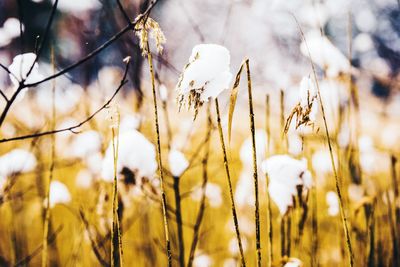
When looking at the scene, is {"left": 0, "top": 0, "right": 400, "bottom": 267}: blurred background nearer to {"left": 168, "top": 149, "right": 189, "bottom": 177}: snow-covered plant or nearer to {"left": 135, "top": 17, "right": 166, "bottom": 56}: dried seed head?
{"left": 168, "top": 149, "right": 189, "bottom": 177}: snow-covered plant

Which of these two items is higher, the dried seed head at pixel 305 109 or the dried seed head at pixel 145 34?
the dried seed head at pixel 145 34

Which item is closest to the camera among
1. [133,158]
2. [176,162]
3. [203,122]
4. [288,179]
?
[288,179]

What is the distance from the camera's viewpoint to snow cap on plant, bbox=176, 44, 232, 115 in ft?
1.95

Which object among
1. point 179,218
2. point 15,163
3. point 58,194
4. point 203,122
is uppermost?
point 203,122

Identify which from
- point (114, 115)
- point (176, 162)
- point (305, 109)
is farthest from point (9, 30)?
point (305, 109)

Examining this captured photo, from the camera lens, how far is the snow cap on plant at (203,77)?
0.59 meters

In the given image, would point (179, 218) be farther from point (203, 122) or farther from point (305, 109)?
point (305, 109)

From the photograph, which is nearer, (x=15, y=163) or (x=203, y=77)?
(x=203, y=77)

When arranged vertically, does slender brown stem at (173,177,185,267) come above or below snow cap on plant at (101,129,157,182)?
below

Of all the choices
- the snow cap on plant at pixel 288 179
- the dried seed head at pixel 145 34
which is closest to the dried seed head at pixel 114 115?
the dried seed head at pixel 145 34

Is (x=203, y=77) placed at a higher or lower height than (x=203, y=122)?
lower

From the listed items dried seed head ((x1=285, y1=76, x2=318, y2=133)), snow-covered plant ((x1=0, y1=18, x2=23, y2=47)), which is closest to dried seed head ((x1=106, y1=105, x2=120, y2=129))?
dried seed head ((x1=285, y1=76, x2=318, y2=133))

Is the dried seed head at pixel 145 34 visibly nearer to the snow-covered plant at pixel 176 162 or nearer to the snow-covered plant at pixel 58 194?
the snow-covered plant at pixel 176 162

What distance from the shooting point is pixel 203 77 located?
0.61 metres
